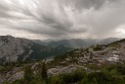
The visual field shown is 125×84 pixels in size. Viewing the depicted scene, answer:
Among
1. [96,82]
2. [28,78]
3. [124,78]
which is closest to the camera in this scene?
[96,82]

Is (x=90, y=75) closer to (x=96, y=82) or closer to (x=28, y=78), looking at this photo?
(x=96, y=82)

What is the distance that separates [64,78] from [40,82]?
70.7 feet

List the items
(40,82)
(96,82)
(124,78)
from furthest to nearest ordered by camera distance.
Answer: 1. (124,78)
2. (40,82)
3. (96,82)

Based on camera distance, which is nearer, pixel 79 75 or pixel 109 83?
pixel 109 83

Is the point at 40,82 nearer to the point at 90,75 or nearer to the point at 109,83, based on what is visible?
the point at 90,75

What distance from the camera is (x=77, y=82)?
527ft

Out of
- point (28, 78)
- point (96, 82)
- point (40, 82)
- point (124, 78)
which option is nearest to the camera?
point (96, 82)

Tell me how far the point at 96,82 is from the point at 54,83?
34247 millimetres

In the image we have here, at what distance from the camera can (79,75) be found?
175750mm

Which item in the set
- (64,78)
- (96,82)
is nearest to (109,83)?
(96,82)

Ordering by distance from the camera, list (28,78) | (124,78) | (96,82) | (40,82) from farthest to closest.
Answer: (28,78) → (124,78) → (40,82) → (96,82)

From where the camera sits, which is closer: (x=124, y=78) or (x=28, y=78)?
(x=124, y=78)

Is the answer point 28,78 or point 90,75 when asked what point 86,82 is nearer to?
point 90,75

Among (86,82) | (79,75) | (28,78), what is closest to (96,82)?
(86,82)
